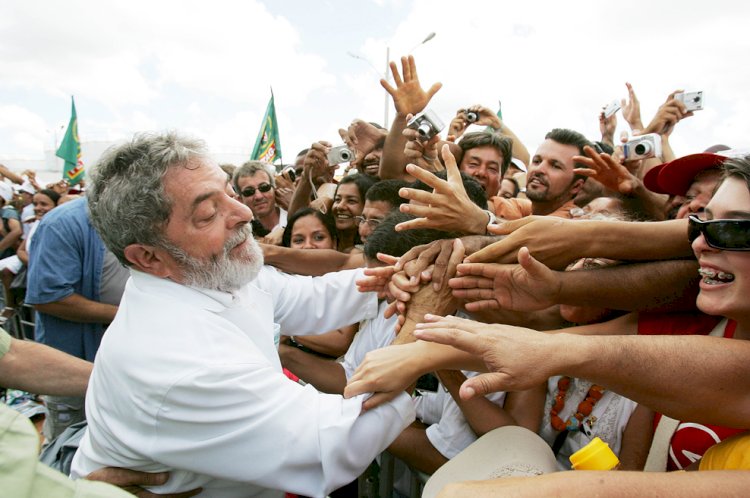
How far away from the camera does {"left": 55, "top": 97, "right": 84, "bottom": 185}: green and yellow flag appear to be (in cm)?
1283

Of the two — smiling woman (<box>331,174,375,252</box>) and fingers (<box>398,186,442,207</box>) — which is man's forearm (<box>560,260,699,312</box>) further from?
smiling woman (<box>331,174,375,252</box>)

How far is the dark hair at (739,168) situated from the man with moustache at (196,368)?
4.16ft

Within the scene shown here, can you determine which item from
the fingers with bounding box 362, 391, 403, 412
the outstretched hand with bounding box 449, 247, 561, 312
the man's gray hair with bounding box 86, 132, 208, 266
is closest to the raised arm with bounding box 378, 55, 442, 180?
the outstretched hand with bounding box 449, 247, 561, 312

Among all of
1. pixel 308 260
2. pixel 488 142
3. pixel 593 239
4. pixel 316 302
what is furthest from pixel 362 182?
pixel 593 239

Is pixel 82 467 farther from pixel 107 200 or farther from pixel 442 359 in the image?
pixel 442 359

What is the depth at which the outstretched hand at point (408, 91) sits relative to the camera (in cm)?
349

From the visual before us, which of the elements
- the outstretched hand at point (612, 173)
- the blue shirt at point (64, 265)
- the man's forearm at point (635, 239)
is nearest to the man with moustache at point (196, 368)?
the man's forearm at point (635, 239)

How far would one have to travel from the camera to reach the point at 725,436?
1483mm

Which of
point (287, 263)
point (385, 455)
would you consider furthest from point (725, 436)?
point (287, 263)

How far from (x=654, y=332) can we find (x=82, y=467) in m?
2.22

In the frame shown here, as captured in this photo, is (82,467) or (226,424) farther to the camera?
(82,467)

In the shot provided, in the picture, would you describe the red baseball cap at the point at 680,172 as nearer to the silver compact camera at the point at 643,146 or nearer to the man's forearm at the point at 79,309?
the silver compact camera at the point at 643,146

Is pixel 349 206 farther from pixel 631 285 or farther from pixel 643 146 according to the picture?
pixel 631 285

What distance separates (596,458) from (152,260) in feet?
5.53
